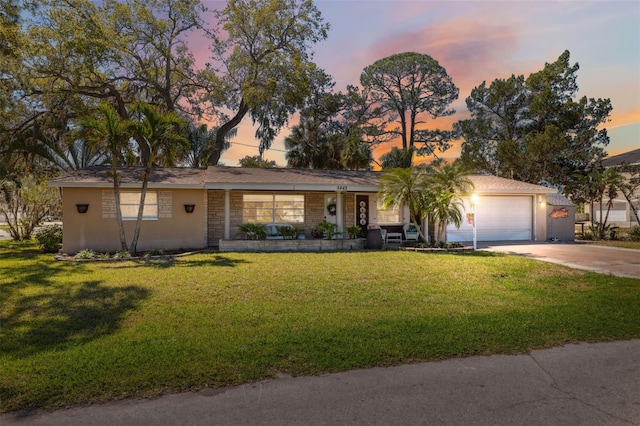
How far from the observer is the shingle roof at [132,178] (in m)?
13.6

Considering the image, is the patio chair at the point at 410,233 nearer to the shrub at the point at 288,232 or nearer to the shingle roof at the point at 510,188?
the shingle roof at the point at 510,188

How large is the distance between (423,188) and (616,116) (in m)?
22.0

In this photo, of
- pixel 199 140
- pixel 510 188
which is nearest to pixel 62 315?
pixel 510 188

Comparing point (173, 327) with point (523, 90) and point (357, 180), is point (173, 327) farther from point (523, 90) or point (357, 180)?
point (523, 90)

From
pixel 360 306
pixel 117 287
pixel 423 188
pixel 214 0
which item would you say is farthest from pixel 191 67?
pixel 360 306

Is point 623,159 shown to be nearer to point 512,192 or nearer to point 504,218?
point 512,192

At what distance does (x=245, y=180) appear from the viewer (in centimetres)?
1498

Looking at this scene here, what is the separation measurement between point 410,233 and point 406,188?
3.18 meters

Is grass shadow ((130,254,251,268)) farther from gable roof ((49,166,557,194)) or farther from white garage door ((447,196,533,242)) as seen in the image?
white garage door ((447,196,533,242))

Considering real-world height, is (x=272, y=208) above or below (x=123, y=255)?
above

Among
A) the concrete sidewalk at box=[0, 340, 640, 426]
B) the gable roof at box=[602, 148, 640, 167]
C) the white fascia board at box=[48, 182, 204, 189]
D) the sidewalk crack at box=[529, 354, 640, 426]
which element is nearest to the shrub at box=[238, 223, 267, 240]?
the white fascia board at box=[48, 182, 204, 189]

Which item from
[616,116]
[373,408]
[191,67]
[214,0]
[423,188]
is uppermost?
[214,0]

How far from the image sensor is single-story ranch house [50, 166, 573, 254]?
14.1 meters

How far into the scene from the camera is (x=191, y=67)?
995 inches
